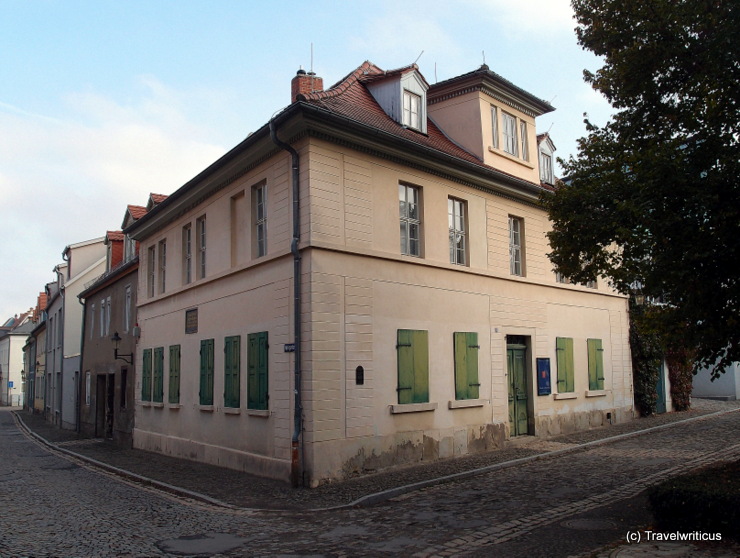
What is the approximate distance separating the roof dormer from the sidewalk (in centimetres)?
791

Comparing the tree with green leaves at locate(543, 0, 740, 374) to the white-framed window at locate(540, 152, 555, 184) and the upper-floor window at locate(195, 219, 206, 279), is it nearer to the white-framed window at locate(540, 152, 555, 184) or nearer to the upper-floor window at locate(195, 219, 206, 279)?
the upper-floor window at locate(195, 219, 206, 279)

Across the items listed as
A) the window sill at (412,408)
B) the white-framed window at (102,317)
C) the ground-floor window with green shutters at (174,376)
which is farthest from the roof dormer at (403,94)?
the white-framed window at (102,317)

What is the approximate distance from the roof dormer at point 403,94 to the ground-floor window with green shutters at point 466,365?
16.8ft

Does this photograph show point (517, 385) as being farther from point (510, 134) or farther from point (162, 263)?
point (162, 263)

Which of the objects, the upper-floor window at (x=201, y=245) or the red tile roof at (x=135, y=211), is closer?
the upper-floor window at (x=201, y=245)

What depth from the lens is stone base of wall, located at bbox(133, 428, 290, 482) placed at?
12.6 meters

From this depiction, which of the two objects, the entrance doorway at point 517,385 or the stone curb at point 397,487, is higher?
the entrance doorway at point 517,385

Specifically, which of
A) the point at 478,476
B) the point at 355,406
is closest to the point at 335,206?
the point at 355,406

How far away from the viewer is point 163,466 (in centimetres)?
1579

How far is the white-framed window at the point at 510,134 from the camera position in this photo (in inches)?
724

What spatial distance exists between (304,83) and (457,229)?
5233 mm

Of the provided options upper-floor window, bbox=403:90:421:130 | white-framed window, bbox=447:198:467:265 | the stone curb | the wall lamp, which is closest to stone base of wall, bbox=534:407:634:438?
the stone curb

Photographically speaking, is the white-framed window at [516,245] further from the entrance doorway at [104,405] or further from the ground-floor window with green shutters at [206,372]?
the entrance doorway at [104,405]

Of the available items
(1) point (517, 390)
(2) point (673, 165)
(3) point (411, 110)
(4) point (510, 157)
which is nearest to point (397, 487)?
(2) point (673, 165)
